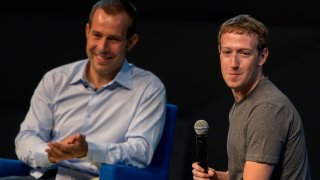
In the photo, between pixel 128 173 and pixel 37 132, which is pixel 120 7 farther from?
pixel 128 173

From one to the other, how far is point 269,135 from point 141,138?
108cm

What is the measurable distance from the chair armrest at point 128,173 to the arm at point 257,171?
885 millimetres

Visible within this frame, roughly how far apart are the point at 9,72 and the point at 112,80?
5.30 feet

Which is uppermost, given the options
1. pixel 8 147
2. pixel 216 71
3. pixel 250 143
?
pixel 216 71

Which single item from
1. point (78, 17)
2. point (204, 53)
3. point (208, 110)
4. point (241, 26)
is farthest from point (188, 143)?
point (241, 26)

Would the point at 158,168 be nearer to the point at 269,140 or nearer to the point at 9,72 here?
the point at 269,140

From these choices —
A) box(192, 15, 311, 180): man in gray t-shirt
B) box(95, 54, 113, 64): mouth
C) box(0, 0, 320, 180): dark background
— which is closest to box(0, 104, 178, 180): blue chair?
box(95, 54, 113, 64): mouth

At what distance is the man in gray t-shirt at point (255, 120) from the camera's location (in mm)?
2307

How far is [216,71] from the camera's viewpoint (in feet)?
14.8

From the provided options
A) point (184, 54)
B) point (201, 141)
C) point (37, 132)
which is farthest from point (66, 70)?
point (201, 141)

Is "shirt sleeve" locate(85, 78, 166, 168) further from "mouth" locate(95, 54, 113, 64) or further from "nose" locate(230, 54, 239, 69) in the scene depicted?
"nose" locate(230, 54, 239, 69)

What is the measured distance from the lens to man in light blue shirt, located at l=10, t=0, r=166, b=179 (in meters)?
3.29

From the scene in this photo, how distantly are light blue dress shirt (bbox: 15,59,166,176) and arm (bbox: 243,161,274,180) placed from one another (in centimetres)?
99

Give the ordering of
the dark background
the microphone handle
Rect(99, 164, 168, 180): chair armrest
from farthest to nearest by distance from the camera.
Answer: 1. the dark background
2. Rect(99, 164, 168, 180): chair armrest
3. the microphone handle
